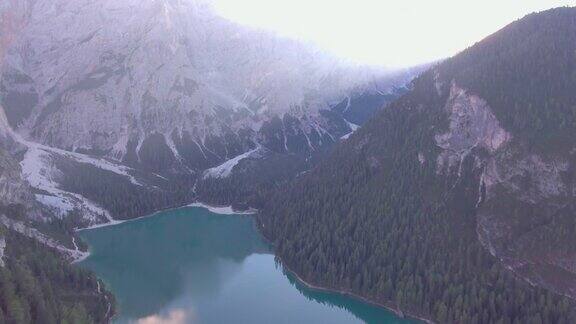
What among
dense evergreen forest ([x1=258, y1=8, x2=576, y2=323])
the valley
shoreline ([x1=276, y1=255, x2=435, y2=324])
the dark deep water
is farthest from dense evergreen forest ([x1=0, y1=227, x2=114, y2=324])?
dense evergreen forest ([x1=258, y1=8, x2=576, y2=323])

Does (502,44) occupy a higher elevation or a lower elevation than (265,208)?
higher

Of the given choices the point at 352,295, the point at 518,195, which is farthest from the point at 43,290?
the point at 518,195

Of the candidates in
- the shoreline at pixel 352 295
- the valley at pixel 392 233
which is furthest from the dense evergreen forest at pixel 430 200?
the shoreline at pixel 352 295

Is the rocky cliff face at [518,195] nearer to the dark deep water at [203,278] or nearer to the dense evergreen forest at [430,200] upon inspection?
the dense evergreen forest at [430,200]

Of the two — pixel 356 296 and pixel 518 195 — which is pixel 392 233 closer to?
pixel 356 296

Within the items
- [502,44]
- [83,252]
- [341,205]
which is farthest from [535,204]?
[83,252]

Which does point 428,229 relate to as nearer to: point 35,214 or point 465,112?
point 465,112
